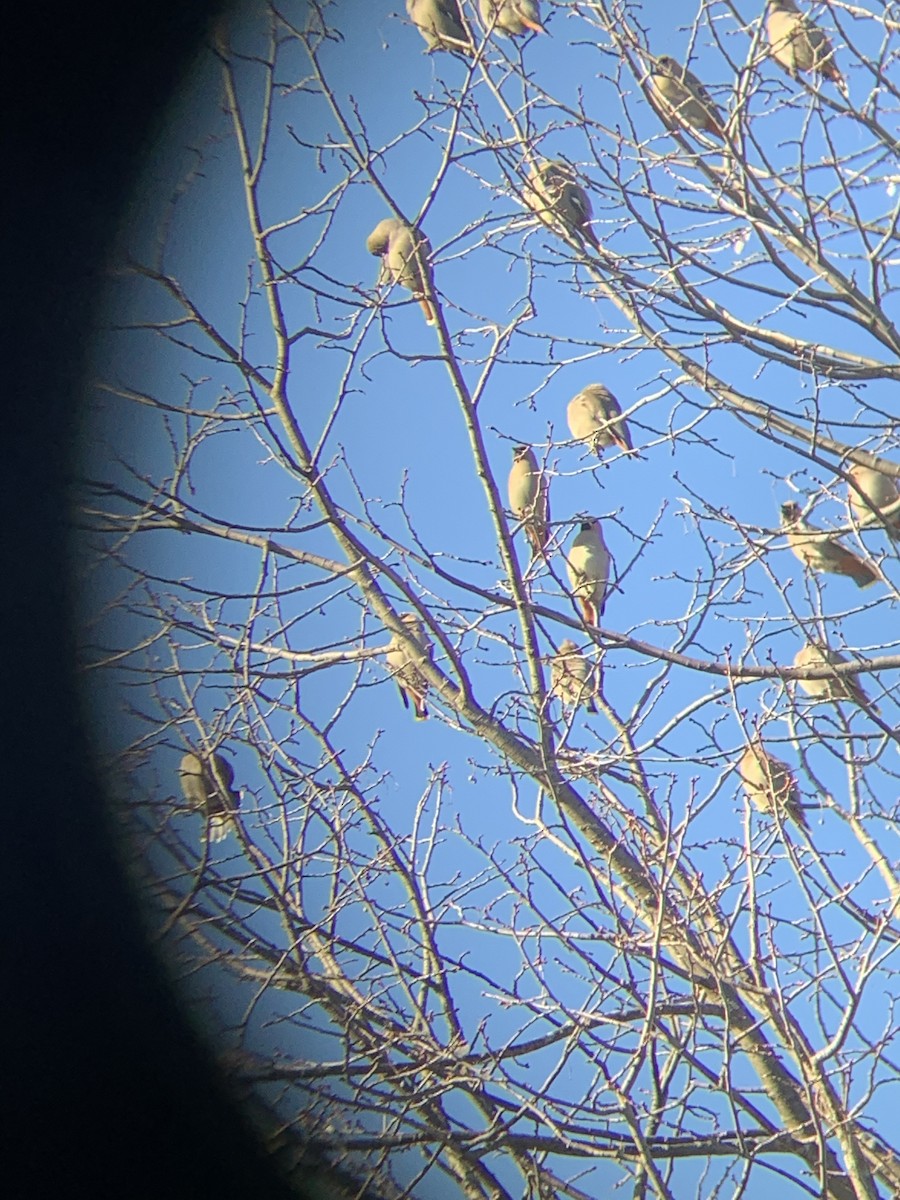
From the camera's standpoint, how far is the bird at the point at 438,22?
495 cm

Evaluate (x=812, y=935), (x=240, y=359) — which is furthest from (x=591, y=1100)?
(x=240, y=359)

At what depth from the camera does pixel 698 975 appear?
159 inches

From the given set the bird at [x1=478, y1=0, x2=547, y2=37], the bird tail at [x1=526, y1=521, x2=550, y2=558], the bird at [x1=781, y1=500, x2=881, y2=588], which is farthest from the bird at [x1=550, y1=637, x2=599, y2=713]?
the bird at [x1=478, y1=0, x2=547, y2=37]

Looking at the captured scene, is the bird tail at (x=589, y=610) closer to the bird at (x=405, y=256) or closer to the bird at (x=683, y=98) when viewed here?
the bird at (x=405, y=256)

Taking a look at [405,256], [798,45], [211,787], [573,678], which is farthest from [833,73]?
[211,787]

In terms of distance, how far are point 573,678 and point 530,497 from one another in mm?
1311

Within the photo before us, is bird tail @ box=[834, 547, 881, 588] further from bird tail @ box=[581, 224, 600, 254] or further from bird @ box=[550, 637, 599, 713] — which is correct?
bird tail @ box=[581, 224, 600, 254]

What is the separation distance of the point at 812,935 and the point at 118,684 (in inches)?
86.3

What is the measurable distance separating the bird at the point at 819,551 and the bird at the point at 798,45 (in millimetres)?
1308

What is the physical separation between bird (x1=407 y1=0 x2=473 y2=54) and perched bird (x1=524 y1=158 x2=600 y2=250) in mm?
617

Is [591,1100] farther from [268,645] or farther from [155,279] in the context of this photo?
[155,279]

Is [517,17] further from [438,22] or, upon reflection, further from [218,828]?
[218,828]

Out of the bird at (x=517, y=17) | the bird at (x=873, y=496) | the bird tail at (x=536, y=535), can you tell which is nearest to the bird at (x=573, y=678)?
the bird tail at (x=536, y=535)

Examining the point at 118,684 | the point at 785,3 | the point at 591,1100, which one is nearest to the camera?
the point at 591,1100
